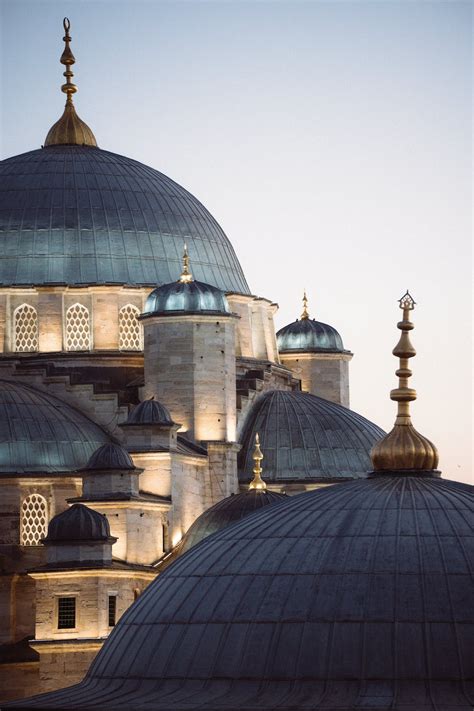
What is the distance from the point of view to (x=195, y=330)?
9719cm

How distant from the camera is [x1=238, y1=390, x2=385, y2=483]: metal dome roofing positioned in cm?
10150

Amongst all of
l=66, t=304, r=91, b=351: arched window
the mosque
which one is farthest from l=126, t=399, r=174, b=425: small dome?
l=66, t=304, r=91, b=351: arched window

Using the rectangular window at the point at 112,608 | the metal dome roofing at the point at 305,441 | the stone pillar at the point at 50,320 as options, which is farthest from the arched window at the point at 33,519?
the stone pillar at the point at 50,320

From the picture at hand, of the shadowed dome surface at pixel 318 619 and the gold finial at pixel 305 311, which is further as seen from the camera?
the gold finial at pixel 305 311

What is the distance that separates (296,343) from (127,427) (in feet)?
77.0

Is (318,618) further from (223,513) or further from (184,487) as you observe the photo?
(184,487)

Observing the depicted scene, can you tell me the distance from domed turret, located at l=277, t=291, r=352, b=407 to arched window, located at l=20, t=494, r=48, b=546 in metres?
24.1

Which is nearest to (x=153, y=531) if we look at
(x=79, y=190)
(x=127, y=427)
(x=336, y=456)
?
(x=127, y=427)

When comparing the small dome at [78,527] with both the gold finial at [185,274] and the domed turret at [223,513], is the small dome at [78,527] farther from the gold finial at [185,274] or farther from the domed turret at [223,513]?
the gold finial at [185,274]

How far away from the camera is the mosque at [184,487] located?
4247 cm

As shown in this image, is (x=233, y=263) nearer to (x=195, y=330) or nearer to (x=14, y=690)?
(x=195, y=330)

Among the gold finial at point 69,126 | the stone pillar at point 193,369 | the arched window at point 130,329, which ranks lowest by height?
the stone pillar at point 193,369

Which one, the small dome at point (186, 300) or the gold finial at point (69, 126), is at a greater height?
the gold finial at point (69, 126)

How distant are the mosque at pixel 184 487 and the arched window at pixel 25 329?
0.25ft
